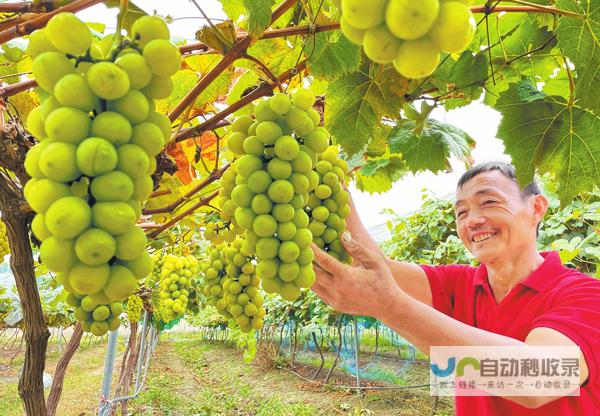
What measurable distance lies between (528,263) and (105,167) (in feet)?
6.65

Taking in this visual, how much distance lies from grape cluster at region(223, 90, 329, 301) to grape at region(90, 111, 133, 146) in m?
0.35

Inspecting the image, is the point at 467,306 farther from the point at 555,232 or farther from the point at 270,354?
the point at 270,354

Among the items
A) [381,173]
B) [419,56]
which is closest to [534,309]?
[381,173]

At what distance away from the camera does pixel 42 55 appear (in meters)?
0.57

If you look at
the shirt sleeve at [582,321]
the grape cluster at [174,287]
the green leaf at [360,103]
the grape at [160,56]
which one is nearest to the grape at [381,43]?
the grape at [160,56]

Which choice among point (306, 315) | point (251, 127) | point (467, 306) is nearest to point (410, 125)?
point (251, 127)

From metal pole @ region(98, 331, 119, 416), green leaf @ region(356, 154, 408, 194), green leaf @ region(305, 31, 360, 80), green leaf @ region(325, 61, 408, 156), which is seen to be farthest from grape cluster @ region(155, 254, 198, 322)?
green leaf @ region(305, 31, 360, 80)

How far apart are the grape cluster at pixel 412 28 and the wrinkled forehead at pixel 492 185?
5.99 feet

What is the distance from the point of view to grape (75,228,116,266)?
1.67 ft

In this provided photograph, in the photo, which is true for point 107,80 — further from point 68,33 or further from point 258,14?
point 258,14

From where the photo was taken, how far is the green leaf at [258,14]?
2.82 feet

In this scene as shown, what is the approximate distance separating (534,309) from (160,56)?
5.83 ft

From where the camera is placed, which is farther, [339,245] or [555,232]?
[555,232]

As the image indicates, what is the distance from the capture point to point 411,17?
395 mm
